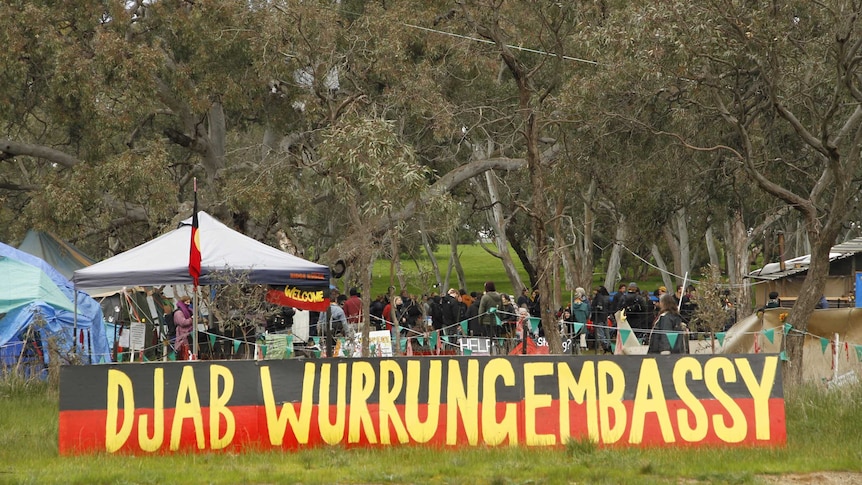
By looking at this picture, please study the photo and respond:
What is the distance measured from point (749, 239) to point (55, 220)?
2176 centimetres

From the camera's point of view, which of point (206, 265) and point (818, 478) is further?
point (206, 265)

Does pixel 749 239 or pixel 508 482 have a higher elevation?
pixel 749 239

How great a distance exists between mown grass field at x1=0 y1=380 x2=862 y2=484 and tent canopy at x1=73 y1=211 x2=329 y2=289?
6.11 metres

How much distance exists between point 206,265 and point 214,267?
0.51 feet

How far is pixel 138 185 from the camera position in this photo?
87.6 ft

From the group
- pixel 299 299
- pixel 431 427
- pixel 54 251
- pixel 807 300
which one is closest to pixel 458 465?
pixel 431 427

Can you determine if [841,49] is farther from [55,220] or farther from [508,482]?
[55,220]

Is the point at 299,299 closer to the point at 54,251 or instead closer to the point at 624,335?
the point at 624,335

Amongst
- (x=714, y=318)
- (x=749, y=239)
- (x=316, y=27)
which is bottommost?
(x=714, y=318)

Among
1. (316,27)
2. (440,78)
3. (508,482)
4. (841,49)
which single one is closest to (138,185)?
(316,27)

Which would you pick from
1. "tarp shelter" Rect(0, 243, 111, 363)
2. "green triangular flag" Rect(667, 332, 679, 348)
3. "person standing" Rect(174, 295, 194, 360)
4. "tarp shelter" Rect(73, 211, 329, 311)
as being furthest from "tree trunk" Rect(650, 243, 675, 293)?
"green triangular flag" Rect(667, 332, 679, 348)

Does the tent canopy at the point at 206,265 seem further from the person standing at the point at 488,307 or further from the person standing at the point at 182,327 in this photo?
the person standing at the point at 488,307

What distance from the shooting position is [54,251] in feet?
87.5

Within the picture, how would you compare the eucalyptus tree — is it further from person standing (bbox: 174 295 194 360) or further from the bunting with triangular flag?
person standing (bbox: 174 295 194 360)
